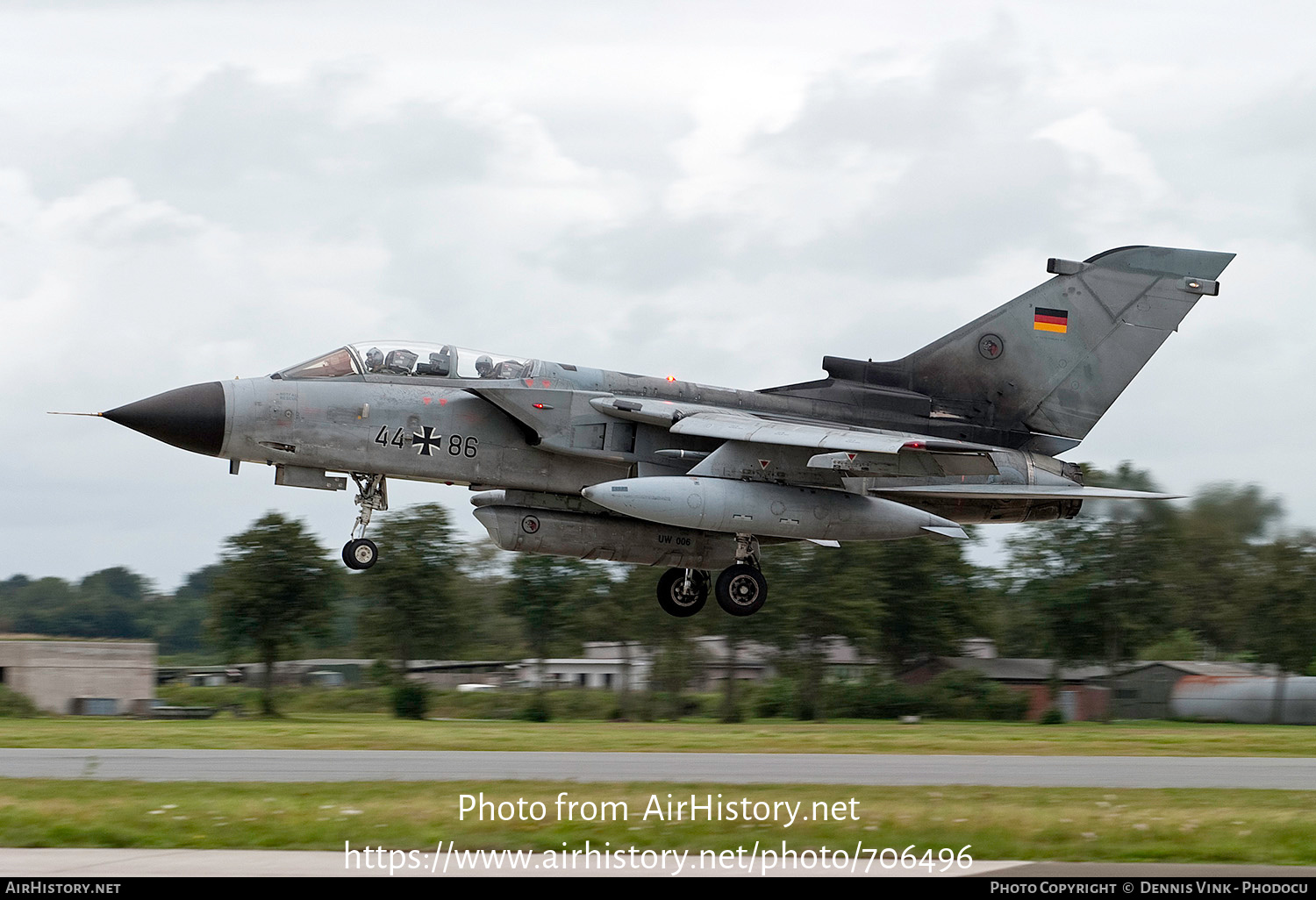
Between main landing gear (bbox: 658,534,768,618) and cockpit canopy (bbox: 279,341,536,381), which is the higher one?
cockpit canopy (bbox: 279,341,536,381)

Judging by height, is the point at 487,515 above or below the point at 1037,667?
above

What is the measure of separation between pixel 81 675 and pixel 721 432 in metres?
32.3

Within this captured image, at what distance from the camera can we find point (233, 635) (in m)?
45.7

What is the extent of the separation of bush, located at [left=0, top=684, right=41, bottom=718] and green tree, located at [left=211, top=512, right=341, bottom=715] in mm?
6815

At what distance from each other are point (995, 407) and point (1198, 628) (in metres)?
34.0

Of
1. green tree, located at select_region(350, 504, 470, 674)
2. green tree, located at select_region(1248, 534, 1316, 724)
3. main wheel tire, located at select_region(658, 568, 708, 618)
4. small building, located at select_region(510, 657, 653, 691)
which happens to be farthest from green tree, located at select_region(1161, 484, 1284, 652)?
green tree, located at select_region(350, 504, 470, 674)

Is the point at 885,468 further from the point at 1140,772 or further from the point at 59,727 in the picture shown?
the point at 59,727

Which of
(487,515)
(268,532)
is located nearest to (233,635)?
(268,532)

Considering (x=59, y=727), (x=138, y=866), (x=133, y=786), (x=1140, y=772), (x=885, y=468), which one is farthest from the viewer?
(x=59, y=727)

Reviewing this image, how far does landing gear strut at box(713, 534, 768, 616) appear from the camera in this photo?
1933 centimetres

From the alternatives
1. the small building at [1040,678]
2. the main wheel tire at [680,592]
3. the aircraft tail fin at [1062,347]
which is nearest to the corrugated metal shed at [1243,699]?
the small building at [1040,678]

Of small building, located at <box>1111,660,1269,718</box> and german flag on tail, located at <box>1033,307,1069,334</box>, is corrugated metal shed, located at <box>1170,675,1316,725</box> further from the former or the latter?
german flag on tail, located at <box>1033,307,1069,334</box>

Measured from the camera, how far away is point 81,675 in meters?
43.4

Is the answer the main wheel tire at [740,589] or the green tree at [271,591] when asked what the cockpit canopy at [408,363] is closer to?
the main wheel tire at [740,589]
